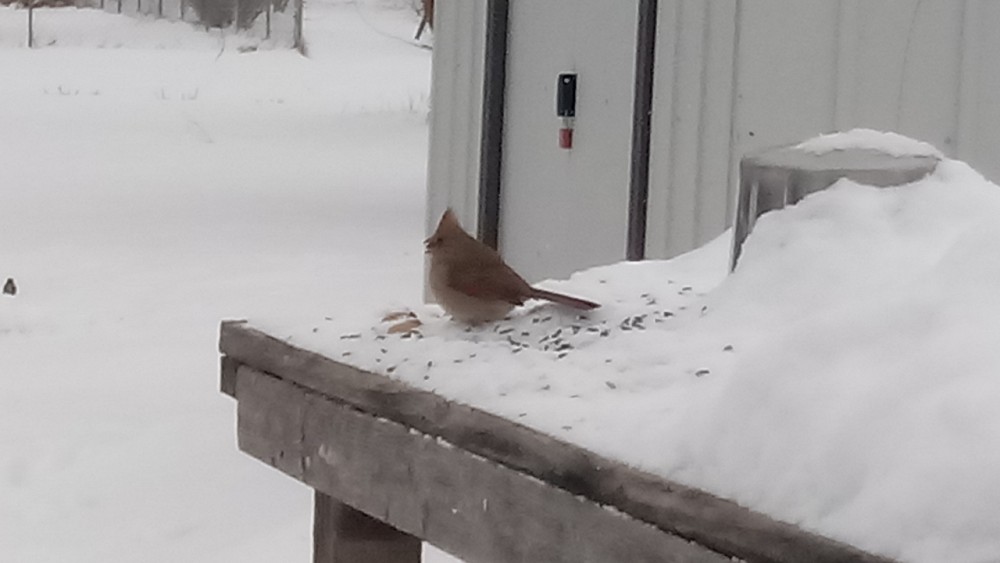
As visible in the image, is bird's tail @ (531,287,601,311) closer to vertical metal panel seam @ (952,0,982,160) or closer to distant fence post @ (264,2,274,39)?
vertical metal panel seam @ (952,0,982,160)

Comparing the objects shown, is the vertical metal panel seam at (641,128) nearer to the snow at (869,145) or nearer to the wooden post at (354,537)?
the snow at (869,145)

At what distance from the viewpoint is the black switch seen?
566cm

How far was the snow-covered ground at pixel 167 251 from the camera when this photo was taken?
4.93 m

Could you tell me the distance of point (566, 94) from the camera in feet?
18.6

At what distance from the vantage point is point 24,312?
7793 millimetres

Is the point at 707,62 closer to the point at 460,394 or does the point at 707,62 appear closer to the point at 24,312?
the point at 460,394

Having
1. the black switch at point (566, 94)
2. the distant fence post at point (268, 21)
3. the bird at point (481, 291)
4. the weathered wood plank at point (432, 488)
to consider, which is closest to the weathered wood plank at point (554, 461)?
the weathered wood plank at point (432, 488)

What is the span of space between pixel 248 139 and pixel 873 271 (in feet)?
45.4

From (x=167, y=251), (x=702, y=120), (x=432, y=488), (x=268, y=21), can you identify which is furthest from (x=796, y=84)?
(x=268, y=21)

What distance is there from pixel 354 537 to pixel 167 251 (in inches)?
311

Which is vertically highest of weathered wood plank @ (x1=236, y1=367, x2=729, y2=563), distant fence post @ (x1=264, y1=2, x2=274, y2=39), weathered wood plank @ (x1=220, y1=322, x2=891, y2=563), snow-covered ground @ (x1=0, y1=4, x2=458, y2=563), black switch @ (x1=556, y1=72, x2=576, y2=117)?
distant fence post @ (x1=264, y1=2, x2=274, y2=39)

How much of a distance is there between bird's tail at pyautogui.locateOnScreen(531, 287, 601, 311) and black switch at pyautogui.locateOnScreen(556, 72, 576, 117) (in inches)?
135

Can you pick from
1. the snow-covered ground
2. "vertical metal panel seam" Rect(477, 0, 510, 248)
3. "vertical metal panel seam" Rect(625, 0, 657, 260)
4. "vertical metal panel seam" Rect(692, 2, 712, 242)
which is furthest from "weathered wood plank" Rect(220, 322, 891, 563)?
"vertical metal panel seam" Rect(477, 0, 510, 248)

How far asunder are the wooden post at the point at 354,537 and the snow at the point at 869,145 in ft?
2.51
